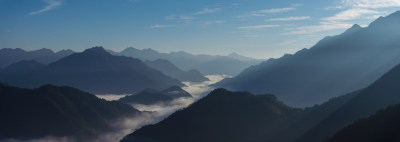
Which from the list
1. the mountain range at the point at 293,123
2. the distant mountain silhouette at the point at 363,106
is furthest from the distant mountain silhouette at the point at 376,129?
the distant mountain silhouette at the point at 363,106

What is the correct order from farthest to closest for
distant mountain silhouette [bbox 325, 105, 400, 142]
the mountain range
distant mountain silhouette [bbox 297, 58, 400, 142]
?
1. the mountain range
2. distant mountain silhouette [bbox 297, 58, 400, 142]
3. distant mountain silhouette [bbox 325, 105, 400, 142]

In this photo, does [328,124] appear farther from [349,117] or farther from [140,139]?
[140,139]

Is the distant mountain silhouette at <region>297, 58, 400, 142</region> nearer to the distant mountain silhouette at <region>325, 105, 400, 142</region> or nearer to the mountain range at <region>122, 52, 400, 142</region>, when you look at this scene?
the mountain range at <region>122, 52, 400, 142</region>

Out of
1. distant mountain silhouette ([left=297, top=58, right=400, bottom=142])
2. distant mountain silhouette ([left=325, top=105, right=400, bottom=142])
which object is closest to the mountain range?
distant mountain silhouette ([left=297, top=58, right=400, bottom=142])

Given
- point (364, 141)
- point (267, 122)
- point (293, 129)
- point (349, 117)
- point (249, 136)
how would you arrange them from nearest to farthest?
point (364, 141)
point (349, 117)
point (293, 129)
point (249, 136)
point (267, 122)

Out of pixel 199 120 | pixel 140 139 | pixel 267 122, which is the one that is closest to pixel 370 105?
pixel 267 122
